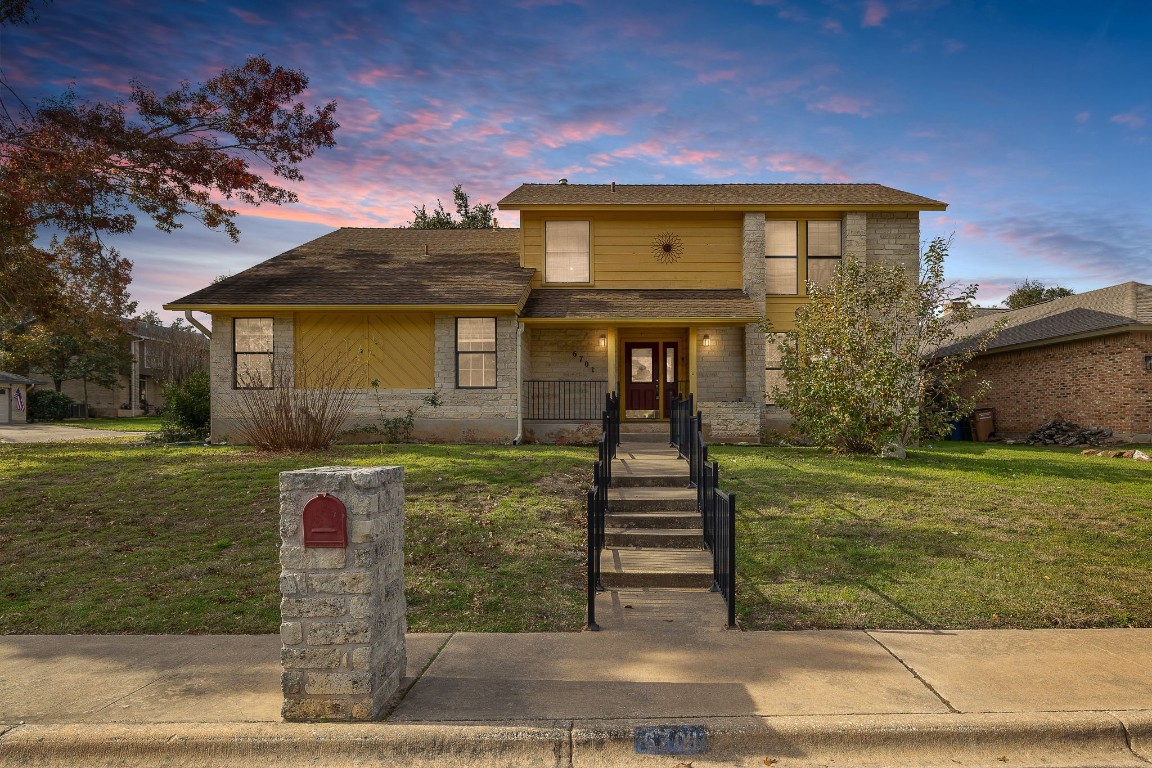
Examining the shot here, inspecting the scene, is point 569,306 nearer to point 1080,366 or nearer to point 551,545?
point 551,545

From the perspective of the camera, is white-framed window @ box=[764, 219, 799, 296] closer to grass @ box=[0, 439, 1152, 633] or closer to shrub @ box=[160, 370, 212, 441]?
grass @ box=[0, 439, 1152, 633]

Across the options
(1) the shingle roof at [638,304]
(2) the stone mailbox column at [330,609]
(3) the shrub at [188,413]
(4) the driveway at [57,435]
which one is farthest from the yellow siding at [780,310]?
(4) the driveway at [57,435]

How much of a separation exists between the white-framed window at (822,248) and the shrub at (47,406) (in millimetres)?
39805

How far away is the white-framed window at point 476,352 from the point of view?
1617cm

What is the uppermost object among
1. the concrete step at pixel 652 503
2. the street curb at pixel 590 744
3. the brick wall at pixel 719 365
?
the brick wall at pixel 719 365

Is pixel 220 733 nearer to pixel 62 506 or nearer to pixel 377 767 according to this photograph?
pixel 377 767

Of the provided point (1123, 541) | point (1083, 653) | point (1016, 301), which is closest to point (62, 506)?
point (1083, 653)

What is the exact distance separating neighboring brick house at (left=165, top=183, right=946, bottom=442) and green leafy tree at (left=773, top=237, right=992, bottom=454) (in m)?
2.57

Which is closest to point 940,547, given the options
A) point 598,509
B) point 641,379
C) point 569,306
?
point 598,509

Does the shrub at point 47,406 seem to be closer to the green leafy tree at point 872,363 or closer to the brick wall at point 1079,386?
the green leafy tree at point 872,363

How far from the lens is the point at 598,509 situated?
7129mm

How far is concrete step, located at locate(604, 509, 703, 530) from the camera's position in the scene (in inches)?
308

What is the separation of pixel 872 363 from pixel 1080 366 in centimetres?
1000

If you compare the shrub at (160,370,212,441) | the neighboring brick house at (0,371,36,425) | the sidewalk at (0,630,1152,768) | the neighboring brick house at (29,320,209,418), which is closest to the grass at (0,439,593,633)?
the sidewalk at (0,630,1152,768)
